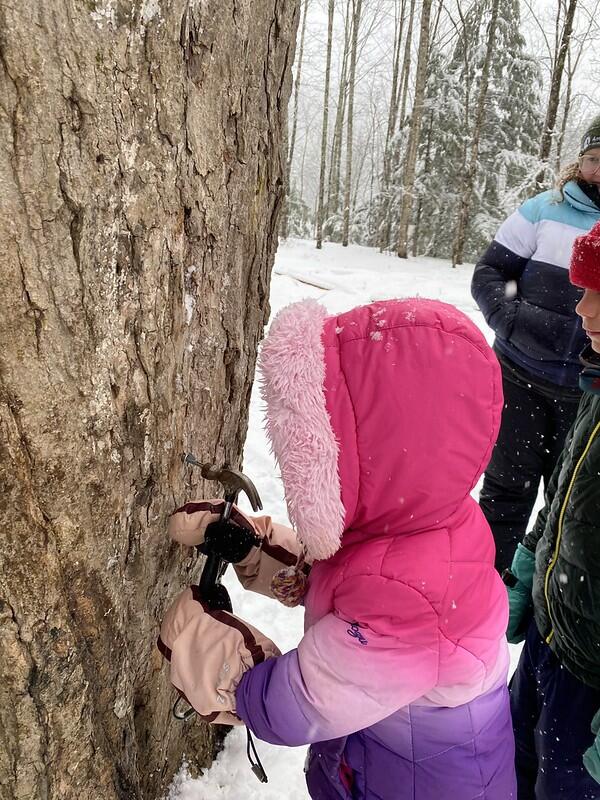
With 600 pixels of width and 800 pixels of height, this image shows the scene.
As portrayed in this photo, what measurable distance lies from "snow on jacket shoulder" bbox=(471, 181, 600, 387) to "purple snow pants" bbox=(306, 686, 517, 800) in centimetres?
154

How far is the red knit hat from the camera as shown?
1462 mm

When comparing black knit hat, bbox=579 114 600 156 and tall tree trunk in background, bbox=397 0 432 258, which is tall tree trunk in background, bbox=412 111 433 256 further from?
black knit hat, bbox=579 114 600 156

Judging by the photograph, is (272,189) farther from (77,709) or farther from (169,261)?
(77,709)

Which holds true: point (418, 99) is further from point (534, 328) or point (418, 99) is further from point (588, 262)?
point (588, 262)

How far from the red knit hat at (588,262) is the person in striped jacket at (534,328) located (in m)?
0.89

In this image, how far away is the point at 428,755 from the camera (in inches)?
46.3

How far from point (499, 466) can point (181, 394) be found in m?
1.85

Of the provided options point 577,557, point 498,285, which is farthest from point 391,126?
point 577,557

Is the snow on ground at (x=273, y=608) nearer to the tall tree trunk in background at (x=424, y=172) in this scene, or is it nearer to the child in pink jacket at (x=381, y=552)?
the child in pink jacket at (x=381, y=552)

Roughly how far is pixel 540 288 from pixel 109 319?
2.02 metres

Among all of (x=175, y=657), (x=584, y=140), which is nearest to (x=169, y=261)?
(x=175, y=657)

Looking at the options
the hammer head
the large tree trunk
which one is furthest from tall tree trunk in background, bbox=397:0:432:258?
the hammer head

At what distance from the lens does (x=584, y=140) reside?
2234 mm

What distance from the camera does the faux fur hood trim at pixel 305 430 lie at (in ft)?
3.22
